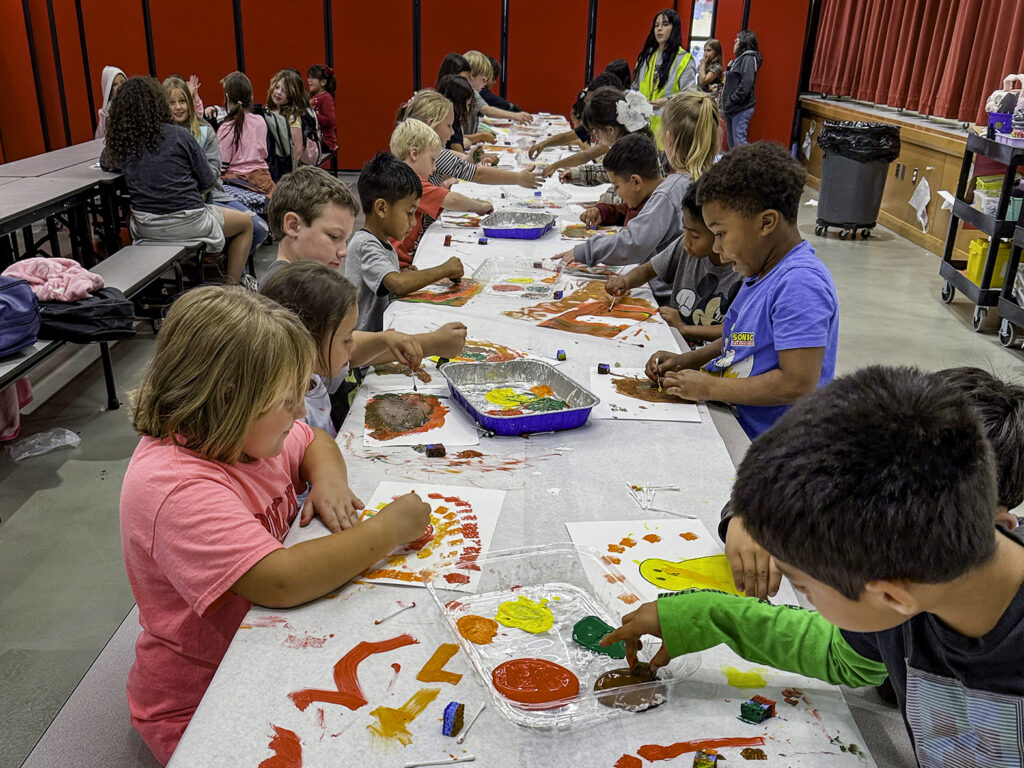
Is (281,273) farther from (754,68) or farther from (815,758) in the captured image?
(754,68)

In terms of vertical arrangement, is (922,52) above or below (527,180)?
above

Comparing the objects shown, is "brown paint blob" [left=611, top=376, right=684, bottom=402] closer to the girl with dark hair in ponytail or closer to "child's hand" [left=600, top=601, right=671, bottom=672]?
"child's hand" [left=600, top=601, right=671, bottom=672]

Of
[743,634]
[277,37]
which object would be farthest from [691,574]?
[277,37]

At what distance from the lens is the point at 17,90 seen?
32.3 feet

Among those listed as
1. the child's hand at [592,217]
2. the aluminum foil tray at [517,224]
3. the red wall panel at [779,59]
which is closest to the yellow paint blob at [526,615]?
the aluminum foil tray at [517,224]

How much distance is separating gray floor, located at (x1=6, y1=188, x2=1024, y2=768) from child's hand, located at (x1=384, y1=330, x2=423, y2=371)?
1.09m

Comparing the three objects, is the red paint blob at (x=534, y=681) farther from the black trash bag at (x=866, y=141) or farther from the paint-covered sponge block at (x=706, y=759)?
the black trash bag at (x=866, y=141)

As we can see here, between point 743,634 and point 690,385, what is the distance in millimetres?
1055

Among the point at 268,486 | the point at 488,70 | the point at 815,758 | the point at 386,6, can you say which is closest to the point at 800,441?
the point at 815,758

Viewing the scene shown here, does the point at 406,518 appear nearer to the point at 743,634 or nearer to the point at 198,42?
the point at 743,634

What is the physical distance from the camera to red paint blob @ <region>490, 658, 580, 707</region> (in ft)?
3.80

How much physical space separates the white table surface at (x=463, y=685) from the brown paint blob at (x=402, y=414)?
6.3 inches

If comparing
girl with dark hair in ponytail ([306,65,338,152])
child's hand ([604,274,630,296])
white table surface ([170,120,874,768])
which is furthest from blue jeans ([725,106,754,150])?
white table surface ([170,120,874,768])

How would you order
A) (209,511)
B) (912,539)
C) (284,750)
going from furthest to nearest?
(209,511) → (284,750) → (912,539)
